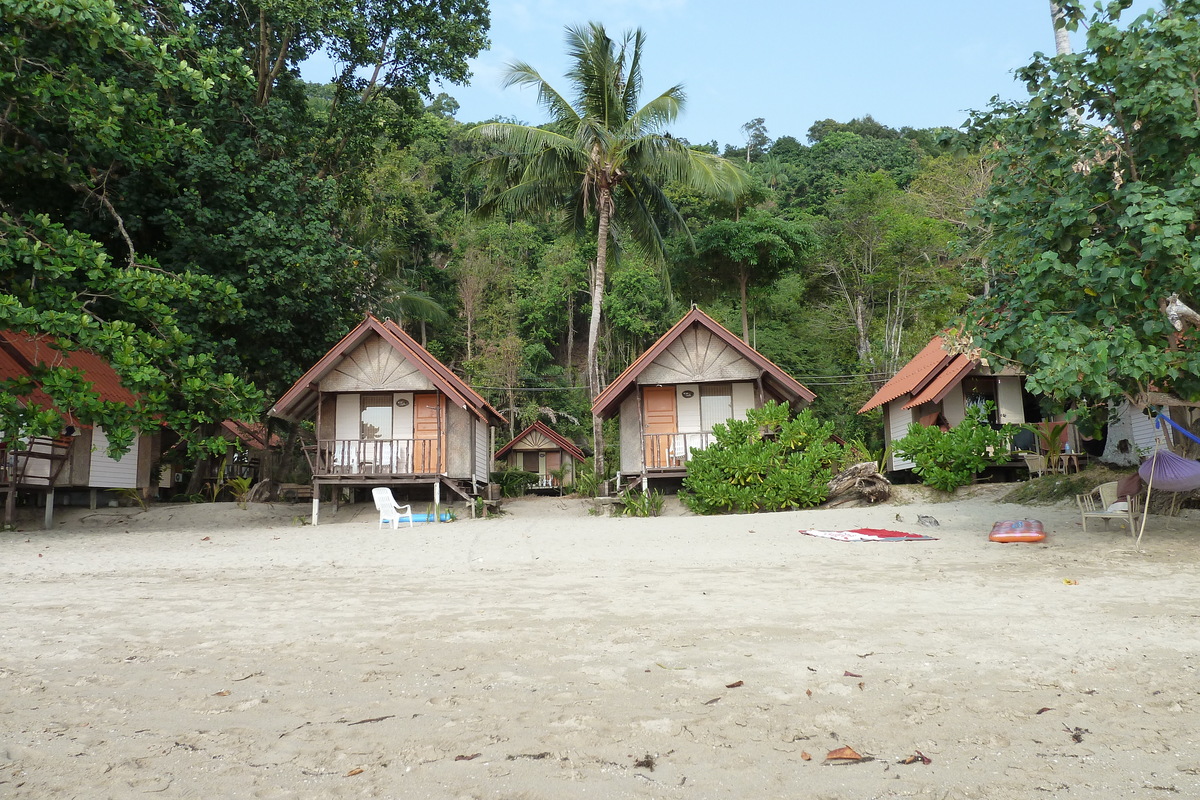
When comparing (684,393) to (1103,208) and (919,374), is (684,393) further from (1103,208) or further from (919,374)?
(1103,208)

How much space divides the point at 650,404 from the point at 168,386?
10.6 metres

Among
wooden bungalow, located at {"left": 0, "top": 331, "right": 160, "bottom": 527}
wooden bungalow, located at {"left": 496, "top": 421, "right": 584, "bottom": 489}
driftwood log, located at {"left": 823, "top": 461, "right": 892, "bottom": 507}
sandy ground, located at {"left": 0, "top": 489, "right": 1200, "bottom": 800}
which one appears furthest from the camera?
wooden bungalow, located at {"left": 496, "top": 421, "right": 584, "bottom": 489}

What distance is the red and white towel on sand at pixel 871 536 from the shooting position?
36.9 ft

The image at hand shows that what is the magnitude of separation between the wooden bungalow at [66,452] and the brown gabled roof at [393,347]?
120 inches

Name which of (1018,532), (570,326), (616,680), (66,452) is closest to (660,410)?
(1018,532)

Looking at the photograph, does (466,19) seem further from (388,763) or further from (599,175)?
(388,763)

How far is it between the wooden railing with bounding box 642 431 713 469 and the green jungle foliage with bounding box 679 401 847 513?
1.61 meters

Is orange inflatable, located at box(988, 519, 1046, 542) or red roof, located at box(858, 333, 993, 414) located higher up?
red roof, located at box(858, 333, 993, 414)

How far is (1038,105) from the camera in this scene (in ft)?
32.3

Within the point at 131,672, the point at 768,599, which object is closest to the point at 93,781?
the point at 131,672

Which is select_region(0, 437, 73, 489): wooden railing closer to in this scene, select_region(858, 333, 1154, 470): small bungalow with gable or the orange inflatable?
the orange inflatable

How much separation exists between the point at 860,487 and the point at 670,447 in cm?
442

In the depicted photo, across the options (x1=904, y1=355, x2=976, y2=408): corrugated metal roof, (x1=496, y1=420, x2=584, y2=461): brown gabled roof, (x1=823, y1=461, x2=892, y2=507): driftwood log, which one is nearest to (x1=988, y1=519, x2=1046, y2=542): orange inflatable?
(x1=823, y1=461, x2=892, y2=507): driftwood log

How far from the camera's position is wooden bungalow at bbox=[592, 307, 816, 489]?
19.3 meters
